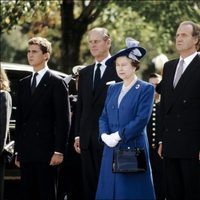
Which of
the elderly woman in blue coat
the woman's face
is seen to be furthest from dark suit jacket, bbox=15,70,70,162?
the woman's face

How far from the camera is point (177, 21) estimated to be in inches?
780

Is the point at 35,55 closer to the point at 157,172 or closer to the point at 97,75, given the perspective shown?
the point at 97,75

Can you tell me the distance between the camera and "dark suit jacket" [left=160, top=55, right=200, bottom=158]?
24.7 feet

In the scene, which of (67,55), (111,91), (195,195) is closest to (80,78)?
(111,91)

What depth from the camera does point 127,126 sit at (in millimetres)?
7398

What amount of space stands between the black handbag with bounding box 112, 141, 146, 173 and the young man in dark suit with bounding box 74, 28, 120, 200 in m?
1.05

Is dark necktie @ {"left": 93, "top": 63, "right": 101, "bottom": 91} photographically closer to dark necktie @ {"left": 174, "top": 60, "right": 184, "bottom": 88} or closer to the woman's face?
the woman's face

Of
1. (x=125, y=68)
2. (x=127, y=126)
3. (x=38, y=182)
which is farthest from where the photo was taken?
(x=38, y=182)

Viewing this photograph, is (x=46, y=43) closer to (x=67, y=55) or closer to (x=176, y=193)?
(x=176, y=193)

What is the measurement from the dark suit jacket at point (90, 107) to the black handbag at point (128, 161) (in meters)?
1.10

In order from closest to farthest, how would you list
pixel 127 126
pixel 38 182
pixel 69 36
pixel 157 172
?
pixel 127 126 → pixel 38 182 → pixel 157 172 → pixel 69 36

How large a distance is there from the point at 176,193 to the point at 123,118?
0.99 metres

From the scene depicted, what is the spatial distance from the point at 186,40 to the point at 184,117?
0.83m

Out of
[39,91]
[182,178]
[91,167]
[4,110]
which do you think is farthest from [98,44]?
[182,178]
